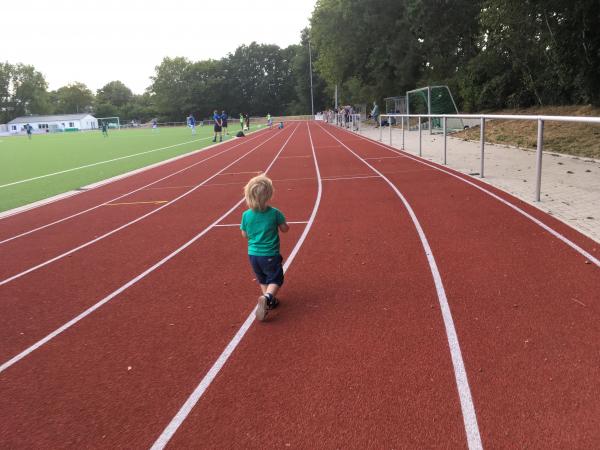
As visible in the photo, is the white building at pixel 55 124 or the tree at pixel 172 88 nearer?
the white building at pixel 55 124

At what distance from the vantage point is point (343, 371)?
3.36 meters

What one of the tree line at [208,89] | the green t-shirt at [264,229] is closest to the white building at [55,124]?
the tree line at [208,89]

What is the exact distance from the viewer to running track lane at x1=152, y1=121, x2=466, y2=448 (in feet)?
9.02

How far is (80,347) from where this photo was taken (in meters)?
4.04

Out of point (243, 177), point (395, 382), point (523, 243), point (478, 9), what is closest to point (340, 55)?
point (478, 9)

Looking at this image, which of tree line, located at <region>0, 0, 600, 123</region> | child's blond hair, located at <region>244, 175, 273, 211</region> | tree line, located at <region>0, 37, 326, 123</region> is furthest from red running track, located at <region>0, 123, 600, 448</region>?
tree line, located at <region>0, 37, 326, 123</region>

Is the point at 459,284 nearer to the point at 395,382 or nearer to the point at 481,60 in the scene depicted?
the point at 395,382

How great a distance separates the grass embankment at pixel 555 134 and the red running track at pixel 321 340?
22.6ft

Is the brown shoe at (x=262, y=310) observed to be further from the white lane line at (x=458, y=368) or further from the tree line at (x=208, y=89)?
the tree line at (x=208, y=89)

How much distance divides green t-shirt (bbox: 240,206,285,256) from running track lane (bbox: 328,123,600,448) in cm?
164

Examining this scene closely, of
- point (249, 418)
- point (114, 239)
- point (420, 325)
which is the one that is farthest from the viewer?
point (114, 239)

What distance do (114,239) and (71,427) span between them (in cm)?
478

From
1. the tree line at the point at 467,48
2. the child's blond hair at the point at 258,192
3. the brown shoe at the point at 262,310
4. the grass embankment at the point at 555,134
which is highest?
the tree line at the point at 467,48

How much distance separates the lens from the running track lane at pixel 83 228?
22.3ft
